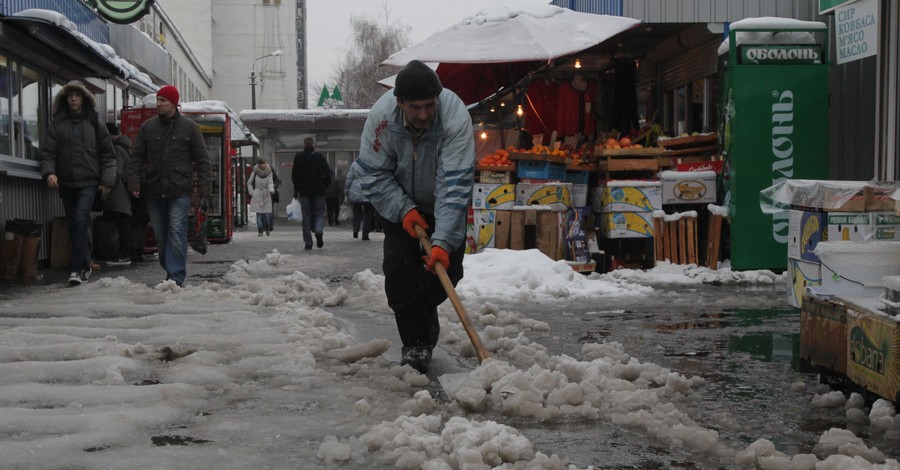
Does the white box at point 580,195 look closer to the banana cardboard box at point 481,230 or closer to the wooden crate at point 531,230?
the wooden crate at point 531,230

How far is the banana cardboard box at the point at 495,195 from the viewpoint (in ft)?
42.3

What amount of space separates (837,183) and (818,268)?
2.19 feet

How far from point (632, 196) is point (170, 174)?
5.59 m

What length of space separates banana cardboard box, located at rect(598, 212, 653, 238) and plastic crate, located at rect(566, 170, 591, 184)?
0.94 metres

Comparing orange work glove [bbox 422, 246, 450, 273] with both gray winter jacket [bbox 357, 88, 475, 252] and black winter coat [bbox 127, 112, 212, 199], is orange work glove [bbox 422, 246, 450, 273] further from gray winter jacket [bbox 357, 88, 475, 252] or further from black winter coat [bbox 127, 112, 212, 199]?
black winter coat [bbox 127, 112, 212, 199]

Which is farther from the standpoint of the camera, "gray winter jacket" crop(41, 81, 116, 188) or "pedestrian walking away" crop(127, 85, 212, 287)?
"gray winter jacket" crop(41, 81, 116, 188)

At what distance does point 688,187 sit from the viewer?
12625mm

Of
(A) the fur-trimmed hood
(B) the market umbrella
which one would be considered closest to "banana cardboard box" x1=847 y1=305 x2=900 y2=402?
(B) the market umbrella

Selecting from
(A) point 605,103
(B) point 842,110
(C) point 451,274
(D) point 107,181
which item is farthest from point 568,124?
(C) point 451,274

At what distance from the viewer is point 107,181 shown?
11.1m

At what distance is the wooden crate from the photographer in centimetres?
1255

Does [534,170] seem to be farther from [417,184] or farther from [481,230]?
[417,184]

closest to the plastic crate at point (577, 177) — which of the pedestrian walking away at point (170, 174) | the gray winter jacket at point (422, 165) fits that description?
the pedestrian walking away at point (170, 174)

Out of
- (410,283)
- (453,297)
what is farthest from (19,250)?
(453,297)
